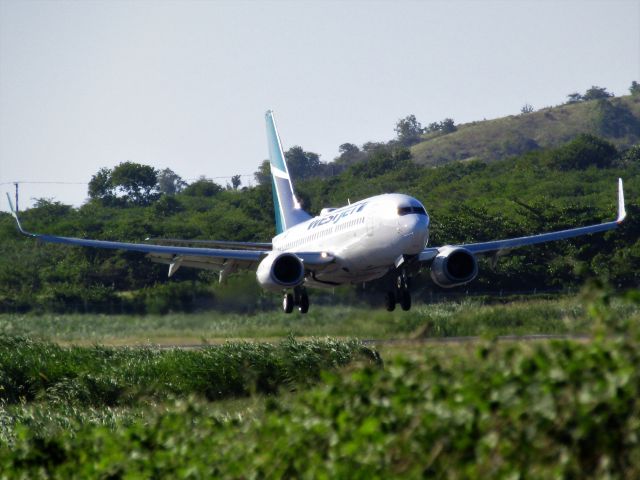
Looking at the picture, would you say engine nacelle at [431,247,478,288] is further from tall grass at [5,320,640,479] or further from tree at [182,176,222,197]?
tree at [182,176,222,197]

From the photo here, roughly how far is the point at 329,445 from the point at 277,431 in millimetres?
886

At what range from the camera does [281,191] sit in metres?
49.6

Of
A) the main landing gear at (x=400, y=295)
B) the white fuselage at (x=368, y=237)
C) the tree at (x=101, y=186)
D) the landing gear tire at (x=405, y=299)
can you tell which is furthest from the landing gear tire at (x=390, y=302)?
the tree at (x=101, y=186)

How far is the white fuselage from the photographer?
31.5 metres

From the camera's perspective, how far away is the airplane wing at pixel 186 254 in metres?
38.4

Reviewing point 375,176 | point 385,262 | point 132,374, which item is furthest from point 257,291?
point 375,176

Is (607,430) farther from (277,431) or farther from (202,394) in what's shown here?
(202,394)

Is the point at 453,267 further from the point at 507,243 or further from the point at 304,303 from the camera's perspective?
the point at 304,303

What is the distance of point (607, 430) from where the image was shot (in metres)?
8.25

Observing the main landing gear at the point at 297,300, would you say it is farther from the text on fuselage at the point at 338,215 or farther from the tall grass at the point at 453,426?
the tall grass at the point at 453,426

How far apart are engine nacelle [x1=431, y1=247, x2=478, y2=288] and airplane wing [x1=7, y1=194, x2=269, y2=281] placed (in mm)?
6825

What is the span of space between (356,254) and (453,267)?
3.20 metres

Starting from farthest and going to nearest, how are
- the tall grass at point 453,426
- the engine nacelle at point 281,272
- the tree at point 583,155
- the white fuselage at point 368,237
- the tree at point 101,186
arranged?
the tree at point 101,186
the tree at point 583,155
the engine nacelle at point 281,272
the white fuselage at point 368,237
the tall grass at point 453,426

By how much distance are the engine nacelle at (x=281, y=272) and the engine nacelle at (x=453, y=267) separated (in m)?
4.26
